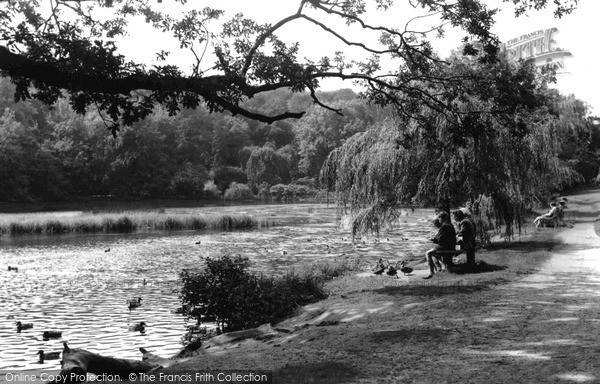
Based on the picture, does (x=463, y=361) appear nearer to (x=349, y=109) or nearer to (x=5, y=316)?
(x=5, y=316)

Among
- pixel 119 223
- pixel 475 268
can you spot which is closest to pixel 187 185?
pixel 119 223

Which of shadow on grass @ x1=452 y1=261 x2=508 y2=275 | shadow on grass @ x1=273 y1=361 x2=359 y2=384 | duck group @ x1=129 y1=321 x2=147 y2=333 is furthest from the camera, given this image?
shadow on grass @ x1=452 y1=261 x2=508 y2=275

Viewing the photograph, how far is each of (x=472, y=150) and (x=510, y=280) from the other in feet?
19.1

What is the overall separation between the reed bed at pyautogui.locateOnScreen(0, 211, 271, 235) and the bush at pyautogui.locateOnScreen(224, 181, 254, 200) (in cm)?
4723

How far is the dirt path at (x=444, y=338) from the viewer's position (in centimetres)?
718

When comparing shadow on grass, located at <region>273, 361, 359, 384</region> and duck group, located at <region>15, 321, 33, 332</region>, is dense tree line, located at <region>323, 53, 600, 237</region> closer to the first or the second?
duck group, located at <region>15, 321, 33, 332</region>

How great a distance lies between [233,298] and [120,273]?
1234 centimetres

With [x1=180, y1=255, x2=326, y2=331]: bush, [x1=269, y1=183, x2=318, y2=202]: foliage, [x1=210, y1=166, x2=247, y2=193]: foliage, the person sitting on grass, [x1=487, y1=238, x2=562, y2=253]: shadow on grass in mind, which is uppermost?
[x1=210, y1=166, x2=247, y2=193]: foliage

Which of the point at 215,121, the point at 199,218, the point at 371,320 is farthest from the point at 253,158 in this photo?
the point at 371,320

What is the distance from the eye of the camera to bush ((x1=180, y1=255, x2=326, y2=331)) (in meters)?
13.7

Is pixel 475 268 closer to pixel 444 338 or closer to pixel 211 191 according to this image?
pixel 444 338

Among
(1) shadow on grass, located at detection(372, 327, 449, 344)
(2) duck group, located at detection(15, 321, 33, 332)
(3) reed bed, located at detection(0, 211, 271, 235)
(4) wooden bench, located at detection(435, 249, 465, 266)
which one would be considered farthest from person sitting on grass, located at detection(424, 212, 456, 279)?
(3) reed bed, located at detection(0, 211, 271, 235)

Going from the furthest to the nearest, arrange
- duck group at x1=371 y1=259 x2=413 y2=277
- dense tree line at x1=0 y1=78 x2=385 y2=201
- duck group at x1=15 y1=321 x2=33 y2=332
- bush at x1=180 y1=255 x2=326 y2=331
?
dense tree line at x1=0 y1=78 x2=385 y2=201
duck group at x1=371 y1=259 x2=413 y2=277
duck group at x1=15 y1=321 x2=33 y2=332
bush at x1=180 y1=255 x2=326 y2=331

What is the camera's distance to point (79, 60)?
9508 millimetres
